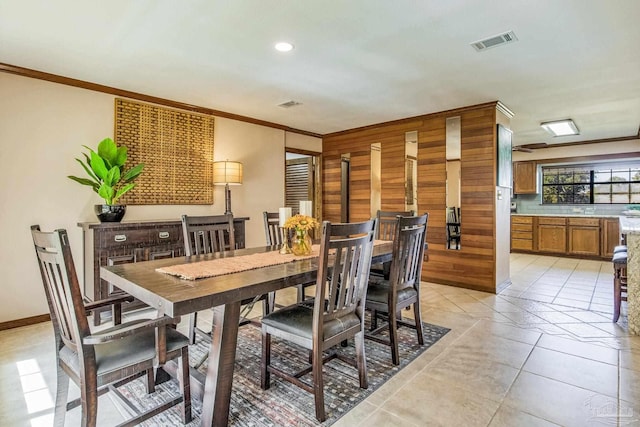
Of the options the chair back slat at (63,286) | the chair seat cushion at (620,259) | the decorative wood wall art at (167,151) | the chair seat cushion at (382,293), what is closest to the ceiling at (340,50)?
the decorative wood wall art at (167,151)

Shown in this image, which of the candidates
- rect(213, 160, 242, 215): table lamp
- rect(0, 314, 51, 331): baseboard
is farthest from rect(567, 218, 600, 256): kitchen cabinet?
rect(0, 314, 51, 331): baseboard

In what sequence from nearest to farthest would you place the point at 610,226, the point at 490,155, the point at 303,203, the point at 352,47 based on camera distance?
1. the point at 303,203
2. the point at 352,47
3. the point at 490,155
4. the point at 610,226

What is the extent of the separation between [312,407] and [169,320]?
100cm

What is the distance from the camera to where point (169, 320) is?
1.50 m

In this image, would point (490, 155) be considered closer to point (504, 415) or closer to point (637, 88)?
point (637, 88)

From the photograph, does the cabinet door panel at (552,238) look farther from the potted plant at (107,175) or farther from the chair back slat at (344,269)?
the potted plant at (107,175)

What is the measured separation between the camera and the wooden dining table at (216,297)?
4.82 feet

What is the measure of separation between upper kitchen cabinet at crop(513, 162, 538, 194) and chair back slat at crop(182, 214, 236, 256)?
24.1 feet

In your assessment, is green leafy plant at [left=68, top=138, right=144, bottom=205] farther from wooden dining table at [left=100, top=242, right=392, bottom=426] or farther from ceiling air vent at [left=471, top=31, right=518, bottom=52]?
ceiling air vent at [left=471, top=31, right=518, bottom=52]

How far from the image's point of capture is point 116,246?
3295mm

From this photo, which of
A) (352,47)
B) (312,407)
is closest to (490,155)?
(352,47)

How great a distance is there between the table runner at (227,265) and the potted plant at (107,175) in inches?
68.0

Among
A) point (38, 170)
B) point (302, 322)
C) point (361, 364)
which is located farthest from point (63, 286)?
point (38, 170)

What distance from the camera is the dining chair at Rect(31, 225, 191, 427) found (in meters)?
1.38
